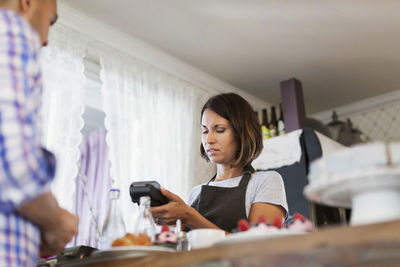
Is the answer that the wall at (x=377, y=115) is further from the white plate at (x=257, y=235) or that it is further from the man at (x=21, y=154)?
the man at (x=21, y=154)

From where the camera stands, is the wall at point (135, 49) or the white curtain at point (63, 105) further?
the wall at point (135, 49)

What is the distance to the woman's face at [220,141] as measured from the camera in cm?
181

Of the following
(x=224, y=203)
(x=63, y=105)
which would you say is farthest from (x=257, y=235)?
(x=63, y=105)

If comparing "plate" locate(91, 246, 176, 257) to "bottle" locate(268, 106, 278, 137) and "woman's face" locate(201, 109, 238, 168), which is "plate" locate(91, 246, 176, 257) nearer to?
"woman's face" locate(201, 109, 238, 168)

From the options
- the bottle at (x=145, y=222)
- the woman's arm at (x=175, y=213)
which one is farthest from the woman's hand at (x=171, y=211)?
the bottle at (x=145, y=222)

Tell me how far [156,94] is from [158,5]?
0.66m

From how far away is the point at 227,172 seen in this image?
73.8 inches

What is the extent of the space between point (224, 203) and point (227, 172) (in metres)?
0.20

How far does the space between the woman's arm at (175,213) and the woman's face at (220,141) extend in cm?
37

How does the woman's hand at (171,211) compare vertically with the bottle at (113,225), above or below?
above

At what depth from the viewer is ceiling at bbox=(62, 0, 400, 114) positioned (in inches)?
107

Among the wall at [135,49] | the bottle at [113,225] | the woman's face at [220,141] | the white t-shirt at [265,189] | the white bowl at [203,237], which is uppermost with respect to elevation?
the wall at [135,49]

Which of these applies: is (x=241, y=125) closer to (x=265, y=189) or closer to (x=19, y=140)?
(x=265, y=189)

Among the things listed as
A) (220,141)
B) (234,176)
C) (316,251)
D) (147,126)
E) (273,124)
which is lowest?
(316,251)
